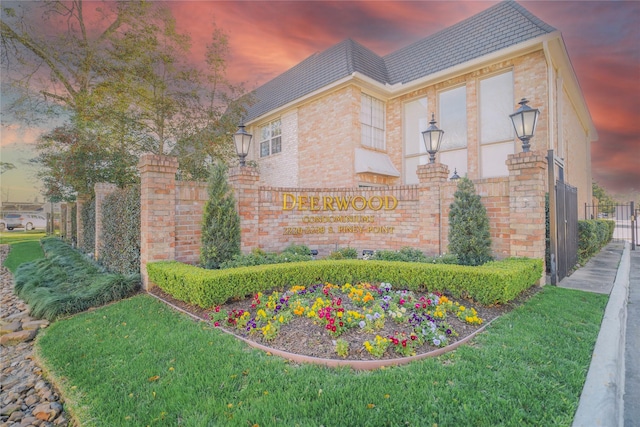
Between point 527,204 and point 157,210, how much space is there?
7400 mm

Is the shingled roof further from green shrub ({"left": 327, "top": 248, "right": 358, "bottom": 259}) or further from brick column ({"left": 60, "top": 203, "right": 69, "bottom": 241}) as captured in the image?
brick column ({"left": 60, "top": 203, "right": 69, "bottom": 241})

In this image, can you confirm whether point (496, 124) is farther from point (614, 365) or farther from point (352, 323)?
point (352, 323)

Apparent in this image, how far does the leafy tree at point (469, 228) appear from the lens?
634 centimetres

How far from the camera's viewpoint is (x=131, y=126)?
1195cm

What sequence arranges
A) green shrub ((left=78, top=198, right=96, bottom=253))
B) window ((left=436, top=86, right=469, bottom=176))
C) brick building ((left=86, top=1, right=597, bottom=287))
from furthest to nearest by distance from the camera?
1. window ((left=436, top=86, right=469, bottom=176))
2. green shrub ((left=78, top=198, right=96, bottom=253))
3. brick building ((left=86, top=1, right=597, bottom=287))

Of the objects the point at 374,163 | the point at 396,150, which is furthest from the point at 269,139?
the point at 396,150

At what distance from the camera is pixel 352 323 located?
363 centimetres

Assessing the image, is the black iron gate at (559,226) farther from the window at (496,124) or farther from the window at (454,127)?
the window at (454,127)

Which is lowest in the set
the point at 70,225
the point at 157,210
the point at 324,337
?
the point at 324,337

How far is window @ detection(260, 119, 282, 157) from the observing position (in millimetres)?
15242

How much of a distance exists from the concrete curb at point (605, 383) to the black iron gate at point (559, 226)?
7.49 feet

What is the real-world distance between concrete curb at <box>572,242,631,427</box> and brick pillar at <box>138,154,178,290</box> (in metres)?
6.46

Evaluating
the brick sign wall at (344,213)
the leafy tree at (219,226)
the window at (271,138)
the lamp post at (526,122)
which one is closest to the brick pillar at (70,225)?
the window at (271,138)

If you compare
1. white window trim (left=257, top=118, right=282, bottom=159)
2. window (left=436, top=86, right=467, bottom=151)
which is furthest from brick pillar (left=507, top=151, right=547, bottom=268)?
white window trim (left=257, top=118, right=282, bottom=159)
